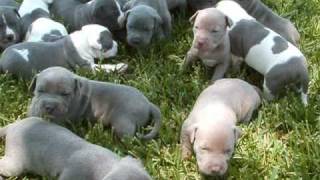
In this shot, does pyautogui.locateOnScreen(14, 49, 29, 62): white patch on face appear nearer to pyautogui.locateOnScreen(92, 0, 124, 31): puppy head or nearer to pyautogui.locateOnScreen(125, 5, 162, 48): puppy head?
pyautogui.locateOnScreen(92, 0, 124, 31): puppy head

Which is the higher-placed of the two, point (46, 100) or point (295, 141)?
point (46, 100)

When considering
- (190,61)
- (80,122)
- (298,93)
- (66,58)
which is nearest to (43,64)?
(66,58)

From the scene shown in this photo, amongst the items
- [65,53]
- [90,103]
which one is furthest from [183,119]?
[65,53]

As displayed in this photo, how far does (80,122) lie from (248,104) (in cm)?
155

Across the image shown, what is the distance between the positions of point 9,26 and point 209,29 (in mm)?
2196

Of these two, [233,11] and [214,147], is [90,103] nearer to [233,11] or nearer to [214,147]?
[214,147]

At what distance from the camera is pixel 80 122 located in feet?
19.7

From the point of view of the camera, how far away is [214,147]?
522 cm

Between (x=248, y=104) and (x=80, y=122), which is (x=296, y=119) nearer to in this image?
(x=248, y=104)

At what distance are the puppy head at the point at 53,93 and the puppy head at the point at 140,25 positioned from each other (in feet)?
4.38

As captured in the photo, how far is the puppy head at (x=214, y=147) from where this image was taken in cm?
516

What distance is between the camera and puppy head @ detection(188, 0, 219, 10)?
7645 mm

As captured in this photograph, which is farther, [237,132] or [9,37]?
[9,37]

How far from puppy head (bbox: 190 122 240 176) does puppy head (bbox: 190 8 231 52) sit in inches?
53.6
